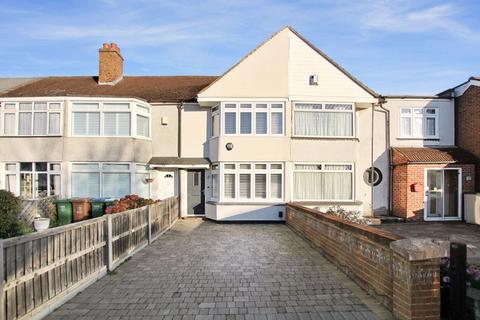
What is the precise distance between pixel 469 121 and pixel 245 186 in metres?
9.26

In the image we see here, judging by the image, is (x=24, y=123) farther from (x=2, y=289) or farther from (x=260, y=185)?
(x=2, y=289)

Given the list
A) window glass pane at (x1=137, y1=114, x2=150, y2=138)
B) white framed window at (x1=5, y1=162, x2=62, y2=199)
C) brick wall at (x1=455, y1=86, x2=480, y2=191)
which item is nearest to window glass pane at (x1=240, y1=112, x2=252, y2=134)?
window glass pane at (x1=137, y1=114, x2=150, y2=138)

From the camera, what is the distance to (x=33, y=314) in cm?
459

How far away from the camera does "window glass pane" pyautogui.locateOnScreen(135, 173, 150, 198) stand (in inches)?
605

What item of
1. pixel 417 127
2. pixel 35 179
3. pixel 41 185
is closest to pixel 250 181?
pixel 417 127

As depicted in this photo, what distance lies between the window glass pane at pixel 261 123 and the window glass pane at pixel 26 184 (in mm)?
9147

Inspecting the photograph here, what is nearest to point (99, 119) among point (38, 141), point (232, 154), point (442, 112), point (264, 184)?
point (38, 141)

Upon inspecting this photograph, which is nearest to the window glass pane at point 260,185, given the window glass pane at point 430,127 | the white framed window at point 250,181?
the white framed window at point 250,181

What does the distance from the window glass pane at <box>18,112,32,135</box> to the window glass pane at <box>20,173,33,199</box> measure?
5.59 ft

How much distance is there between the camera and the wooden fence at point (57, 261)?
423 cm

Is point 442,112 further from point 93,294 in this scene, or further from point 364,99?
point 93,294

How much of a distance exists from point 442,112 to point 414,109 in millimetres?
1178

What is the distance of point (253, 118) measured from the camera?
14.7 metres

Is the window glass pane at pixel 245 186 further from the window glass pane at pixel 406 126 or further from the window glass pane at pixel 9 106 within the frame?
the window glass pane at pixel 9 106
